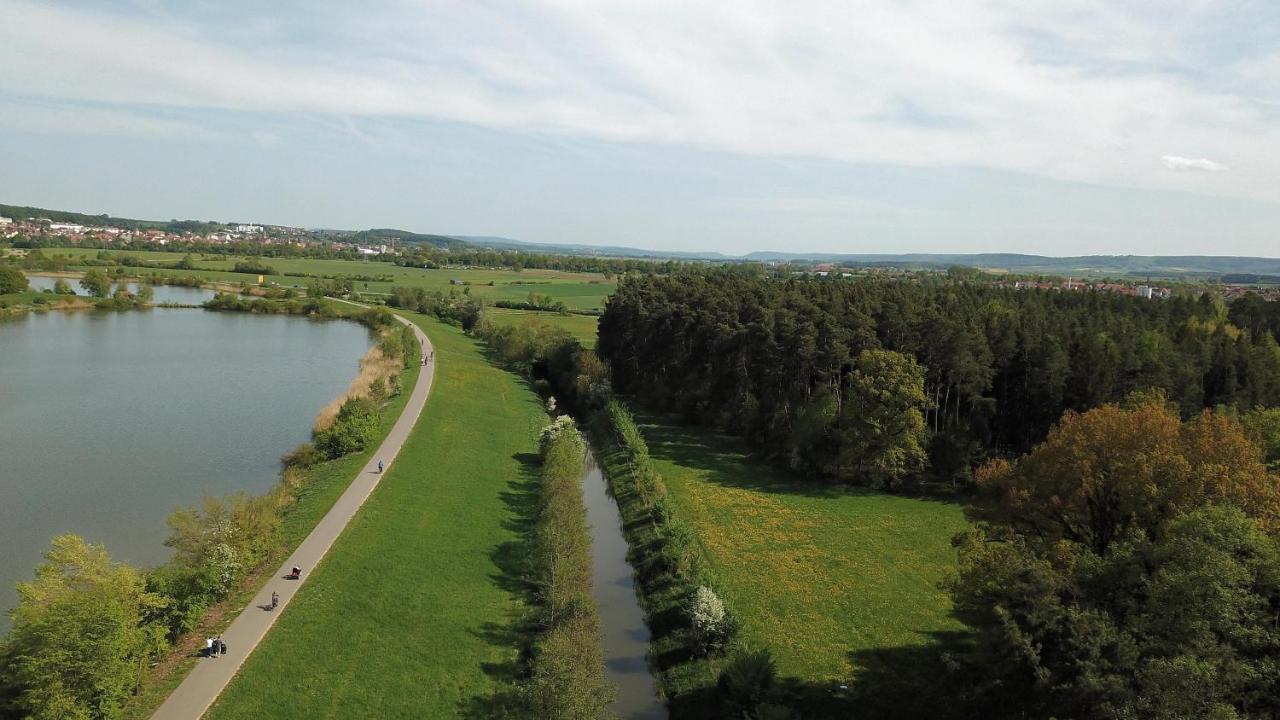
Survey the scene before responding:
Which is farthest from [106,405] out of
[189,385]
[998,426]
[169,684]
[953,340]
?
[998,426]

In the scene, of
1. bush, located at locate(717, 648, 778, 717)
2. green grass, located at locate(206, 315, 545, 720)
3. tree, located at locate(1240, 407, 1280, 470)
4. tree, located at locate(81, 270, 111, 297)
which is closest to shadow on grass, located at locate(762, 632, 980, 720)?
bush, located at locate(717, 648, 778, 717)

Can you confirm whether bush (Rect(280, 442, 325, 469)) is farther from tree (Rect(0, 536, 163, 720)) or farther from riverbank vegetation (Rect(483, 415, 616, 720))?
tree (Rect(0, 536, 163, 720))

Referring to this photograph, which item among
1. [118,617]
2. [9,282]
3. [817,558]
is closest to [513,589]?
[817,558]

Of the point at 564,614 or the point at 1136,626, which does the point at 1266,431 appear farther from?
the point at 564,614

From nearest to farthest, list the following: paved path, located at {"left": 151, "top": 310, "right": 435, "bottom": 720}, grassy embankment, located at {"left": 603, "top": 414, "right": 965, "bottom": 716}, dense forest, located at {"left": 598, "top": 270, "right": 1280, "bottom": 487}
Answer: paved path, located at {"left": 151, "top": 310, "right": 435, "bottom": 720} < grassy embankment, located at {"left": 603, "top": 414, "right": 965, "bottom": 716} < dense forest, located at {"left": 598, "top": 270, "right": 1280, "bottom": 487}

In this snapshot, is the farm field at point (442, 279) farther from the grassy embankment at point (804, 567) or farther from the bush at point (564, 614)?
the bush at point (564, 614)

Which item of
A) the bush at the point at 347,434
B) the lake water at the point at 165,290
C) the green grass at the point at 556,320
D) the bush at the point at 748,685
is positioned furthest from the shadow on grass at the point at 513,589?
the lake water at the point at 165,290

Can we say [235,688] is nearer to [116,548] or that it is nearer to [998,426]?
[116,548]
